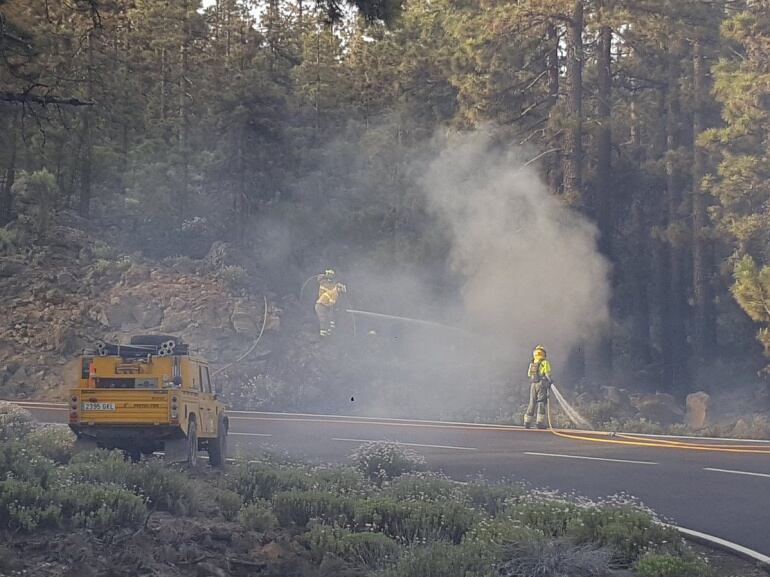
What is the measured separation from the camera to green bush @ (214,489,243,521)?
11570mm

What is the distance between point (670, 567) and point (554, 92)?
2917cm

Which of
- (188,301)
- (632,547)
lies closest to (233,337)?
(188,301)

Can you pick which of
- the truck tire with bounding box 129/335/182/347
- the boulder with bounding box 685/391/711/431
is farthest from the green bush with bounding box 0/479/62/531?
the boulder with bounding box 685/391/711/431

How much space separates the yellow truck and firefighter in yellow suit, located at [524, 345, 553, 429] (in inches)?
351

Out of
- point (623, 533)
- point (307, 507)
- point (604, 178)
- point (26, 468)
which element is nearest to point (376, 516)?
point (307, 507)

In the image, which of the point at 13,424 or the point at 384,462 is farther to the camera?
the point at 13,424

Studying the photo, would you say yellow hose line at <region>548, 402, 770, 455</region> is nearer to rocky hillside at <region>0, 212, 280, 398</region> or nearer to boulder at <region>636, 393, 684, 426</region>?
boulder at <region>636, 393, 684, 426</region>

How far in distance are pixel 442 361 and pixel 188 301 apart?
28.5 feet

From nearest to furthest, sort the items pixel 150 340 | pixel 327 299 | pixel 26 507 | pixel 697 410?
pixel 26 507 → pixel 150 340 → pixel 327 299 → pixel 697 410

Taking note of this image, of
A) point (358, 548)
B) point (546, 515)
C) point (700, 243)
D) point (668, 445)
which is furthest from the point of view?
point (700, 243)

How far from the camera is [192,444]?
1638 cm

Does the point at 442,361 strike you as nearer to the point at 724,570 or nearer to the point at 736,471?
the point at 736,471

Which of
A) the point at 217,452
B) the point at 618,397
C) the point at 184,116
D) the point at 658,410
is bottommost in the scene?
the point at 217,452

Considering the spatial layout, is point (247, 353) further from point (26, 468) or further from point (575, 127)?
point (26, 468)
